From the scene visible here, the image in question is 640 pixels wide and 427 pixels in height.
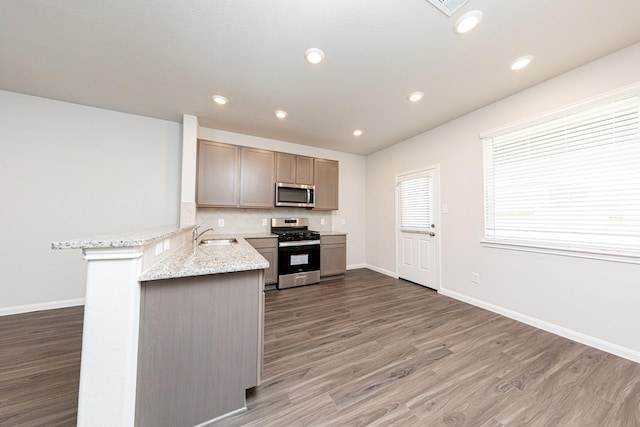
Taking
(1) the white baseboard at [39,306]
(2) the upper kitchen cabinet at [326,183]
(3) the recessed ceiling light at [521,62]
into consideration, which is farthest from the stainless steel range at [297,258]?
(3) the recessed ceiling light at [521,62]

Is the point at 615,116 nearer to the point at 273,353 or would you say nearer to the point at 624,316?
the point at 624,316

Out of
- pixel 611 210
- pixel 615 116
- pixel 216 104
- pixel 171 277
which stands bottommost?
pixel 171 277

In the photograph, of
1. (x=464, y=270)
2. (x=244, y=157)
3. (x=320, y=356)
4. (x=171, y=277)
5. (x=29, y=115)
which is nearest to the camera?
(x=171, y=277)

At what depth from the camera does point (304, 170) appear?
411cm

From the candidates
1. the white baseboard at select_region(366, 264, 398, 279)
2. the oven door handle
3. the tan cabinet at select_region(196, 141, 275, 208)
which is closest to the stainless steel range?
the oven door handle

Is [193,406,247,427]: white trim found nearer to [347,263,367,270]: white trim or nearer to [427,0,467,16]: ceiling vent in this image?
[427,0,467,16]: ceiling vent

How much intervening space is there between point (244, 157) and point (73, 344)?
2.89 metres

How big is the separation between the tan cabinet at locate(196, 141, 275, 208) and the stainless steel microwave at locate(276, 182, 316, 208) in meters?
0.15

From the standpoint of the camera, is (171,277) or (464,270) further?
(464,270)

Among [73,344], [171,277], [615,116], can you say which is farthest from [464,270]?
[73,344]

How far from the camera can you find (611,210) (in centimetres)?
192

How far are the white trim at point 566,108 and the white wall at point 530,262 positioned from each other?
47 millimetres

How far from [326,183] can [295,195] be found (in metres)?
0.71

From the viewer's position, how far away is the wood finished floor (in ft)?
4.25
